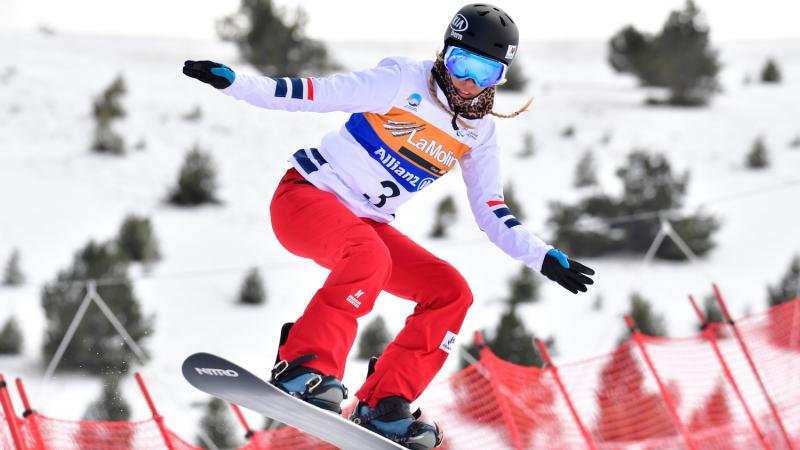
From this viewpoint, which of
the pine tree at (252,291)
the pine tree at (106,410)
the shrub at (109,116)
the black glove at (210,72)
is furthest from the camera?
the shrub at (109,116)

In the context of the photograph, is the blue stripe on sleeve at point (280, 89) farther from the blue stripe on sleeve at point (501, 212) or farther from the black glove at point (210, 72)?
the blue stripe on sleeve at point (501, 212)

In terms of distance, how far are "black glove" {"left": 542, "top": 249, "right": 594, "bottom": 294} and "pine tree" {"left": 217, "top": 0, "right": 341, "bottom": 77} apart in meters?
23.6

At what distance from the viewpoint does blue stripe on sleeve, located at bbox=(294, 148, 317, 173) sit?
3.71 meters

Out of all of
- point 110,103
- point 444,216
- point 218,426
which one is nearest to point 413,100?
point 218,426

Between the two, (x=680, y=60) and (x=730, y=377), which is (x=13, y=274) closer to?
(x=730, y=377)

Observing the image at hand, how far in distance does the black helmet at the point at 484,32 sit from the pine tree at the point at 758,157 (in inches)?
757

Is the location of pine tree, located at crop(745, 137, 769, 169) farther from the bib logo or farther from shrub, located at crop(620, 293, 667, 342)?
the bib logo

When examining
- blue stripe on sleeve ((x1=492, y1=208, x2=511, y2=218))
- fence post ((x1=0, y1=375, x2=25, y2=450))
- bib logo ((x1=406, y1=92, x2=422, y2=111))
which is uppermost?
bib logo ((x1=406, y1=92, x2=422, y2=111))

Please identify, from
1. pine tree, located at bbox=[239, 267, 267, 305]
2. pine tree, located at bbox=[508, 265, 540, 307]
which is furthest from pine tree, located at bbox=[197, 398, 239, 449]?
pine tree, located at bbox=[508, 265, 540, 307]

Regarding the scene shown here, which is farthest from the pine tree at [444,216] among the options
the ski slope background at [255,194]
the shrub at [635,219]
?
the shrub at [635,219]

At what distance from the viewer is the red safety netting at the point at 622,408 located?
6469 millimetres

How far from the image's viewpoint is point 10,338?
1302cm

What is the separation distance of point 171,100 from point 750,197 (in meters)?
13.2

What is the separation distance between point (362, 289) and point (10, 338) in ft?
35.4
